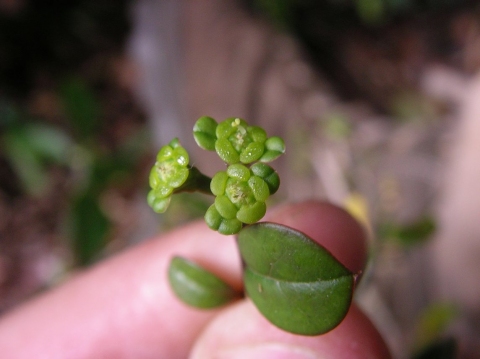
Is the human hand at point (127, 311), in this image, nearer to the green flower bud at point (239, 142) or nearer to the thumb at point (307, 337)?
the thumb at point (307, 337)

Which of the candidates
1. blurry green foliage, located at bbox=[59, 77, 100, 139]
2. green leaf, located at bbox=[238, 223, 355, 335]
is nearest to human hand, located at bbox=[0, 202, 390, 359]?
green leaf, located at bbox=[238, 223, 355, 335]

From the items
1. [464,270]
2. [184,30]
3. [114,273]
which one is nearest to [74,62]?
[184,30]

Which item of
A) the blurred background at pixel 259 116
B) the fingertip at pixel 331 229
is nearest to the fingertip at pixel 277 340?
the fingertip at pixel 331 229

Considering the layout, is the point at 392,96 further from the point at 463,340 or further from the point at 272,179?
the point at 272,179

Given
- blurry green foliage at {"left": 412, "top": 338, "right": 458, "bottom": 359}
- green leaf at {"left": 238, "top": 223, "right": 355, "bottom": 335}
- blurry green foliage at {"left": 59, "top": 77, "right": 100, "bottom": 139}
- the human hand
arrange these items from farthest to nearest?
blurry green foliage at {"left": 59, "top": 77, "right": 100, "bottom": 139} → the human hand → blurry green foliage at {"left": 412, "top": 338, "right": 458, "bottom": 359} → green leaf at {"left": 238, "top": 223, "right": 355, "bottom": 335}

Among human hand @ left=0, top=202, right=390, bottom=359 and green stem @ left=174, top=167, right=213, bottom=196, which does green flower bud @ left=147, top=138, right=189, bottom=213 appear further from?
human hand @ left=0, top=202, right=390, bottom=359

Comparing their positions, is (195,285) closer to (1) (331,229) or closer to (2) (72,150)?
(1) (331,229)
